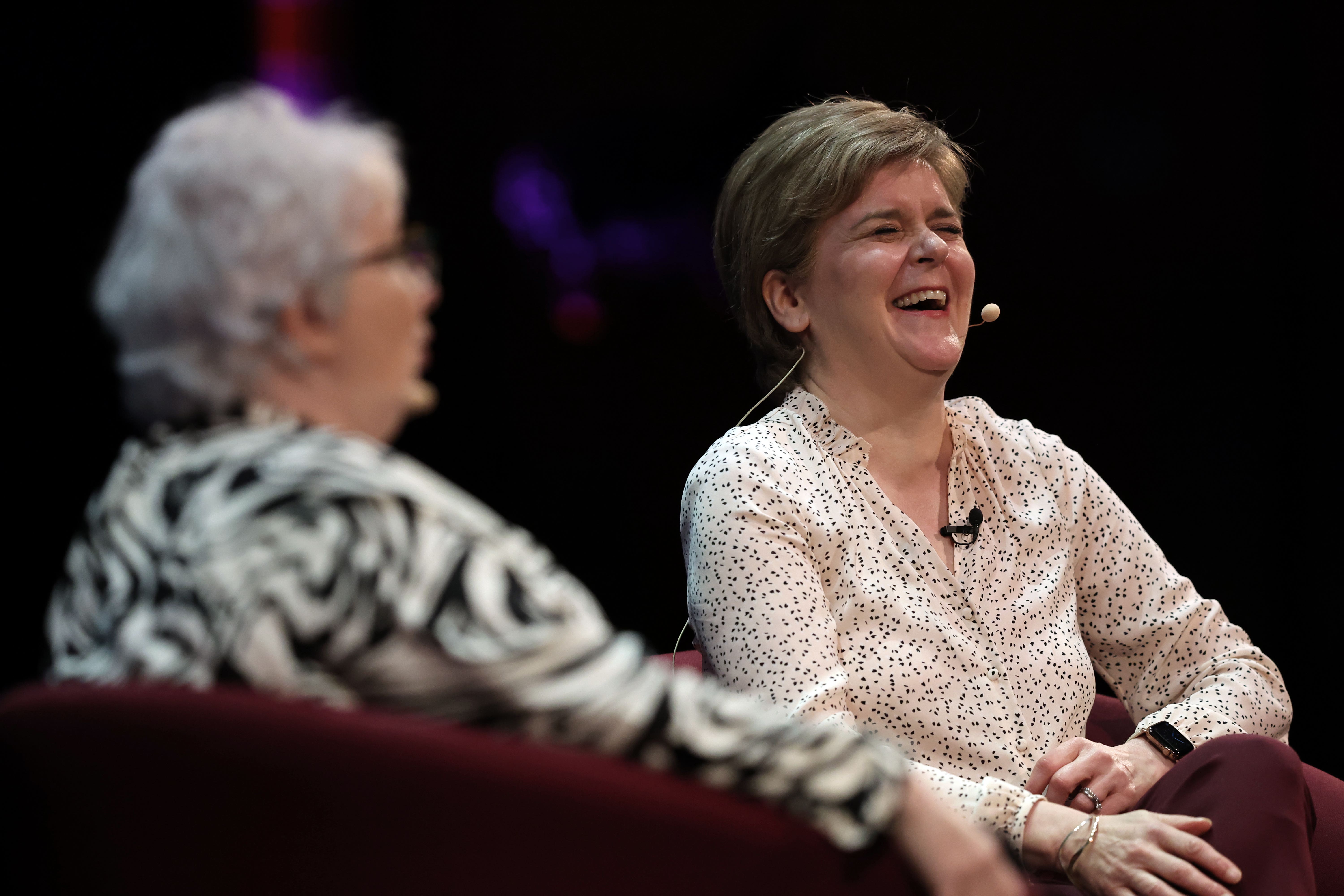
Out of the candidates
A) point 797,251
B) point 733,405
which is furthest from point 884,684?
point 733,405

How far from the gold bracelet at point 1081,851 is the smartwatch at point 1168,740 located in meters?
0.28

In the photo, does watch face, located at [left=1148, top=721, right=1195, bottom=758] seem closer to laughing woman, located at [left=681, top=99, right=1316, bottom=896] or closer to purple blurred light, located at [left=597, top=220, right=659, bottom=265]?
laughing woman, located at [left=681, top=99, right=1316, bottom=896]

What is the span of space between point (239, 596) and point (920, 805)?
54 cm

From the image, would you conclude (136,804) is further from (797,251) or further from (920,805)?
(797,251)

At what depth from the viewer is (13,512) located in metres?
1.91

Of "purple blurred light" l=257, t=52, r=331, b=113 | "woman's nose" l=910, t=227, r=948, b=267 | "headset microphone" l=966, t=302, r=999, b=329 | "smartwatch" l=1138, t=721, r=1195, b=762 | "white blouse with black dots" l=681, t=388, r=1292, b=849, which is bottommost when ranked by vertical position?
"smartwatch" l=1138, t=721, r=1195, b=762

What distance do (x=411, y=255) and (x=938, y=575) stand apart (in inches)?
37.1

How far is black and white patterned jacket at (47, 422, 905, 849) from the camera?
3.00ft

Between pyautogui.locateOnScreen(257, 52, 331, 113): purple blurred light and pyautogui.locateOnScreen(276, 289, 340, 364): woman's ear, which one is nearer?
pyautogui.locateOnScreen(276, 289, 340, 364): woman's ear

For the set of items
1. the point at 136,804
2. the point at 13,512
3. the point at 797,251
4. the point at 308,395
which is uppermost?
the point at 797,251

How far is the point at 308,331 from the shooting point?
3.56 ft

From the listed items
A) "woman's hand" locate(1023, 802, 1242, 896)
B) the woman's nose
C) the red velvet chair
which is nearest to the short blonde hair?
the woman's nose

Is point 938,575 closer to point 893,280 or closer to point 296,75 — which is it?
point 893,280

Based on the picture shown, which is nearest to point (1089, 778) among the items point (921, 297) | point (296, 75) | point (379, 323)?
point (921, 297)
